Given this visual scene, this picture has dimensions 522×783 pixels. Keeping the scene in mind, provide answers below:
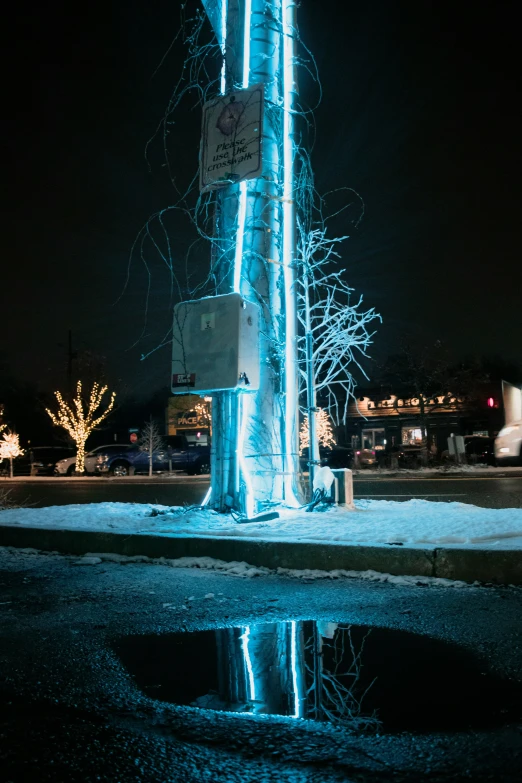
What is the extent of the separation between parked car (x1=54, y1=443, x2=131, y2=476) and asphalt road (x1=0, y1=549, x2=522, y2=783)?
77.9 ft

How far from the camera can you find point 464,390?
3291 cm

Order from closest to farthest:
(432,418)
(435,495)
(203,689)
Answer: (203,689) < (435,495) < (432,418)

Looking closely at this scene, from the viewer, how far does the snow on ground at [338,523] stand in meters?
5.62

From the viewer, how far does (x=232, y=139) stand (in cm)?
787

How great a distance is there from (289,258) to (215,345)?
5.89ft

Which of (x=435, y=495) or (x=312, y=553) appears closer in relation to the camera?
(x=312, y=553)

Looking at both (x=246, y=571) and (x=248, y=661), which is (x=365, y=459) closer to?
(x=246, y=571)

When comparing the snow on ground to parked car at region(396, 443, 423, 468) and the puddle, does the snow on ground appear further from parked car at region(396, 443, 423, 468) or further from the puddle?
parked car at region(396, 443, 423, 468)

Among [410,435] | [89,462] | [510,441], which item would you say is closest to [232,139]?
[510,441]

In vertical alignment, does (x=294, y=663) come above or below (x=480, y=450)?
below

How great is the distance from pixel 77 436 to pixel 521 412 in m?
29.3

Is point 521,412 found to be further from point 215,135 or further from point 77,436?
point 215,135

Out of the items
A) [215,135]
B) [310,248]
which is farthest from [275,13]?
[310,248]

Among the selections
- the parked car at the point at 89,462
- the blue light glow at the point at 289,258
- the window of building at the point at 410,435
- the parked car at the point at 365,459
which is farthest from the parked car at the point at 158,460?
the blue light glow at the point at 289,258
